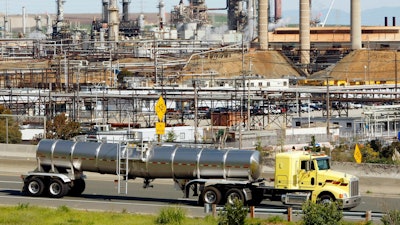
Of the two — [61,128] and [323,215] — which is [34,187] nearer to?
[323,215]

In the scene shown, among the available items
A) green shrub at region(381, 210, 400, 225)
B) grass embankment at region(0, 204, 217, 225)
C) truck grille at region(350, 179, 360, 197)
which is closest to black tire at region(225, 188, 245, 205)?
grass embankment at region(0, 204, 217, 225)

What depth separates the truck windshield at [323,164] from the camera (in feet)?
93.4

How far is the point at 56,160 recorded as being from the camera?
31.5 m

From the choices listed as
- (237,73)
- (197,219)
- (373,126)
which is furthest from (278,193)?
(237,73)

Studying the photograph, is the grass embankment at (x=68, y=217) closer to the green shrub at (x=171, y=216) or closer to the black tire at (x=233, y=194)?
the green shrub at (x=171, y=216)

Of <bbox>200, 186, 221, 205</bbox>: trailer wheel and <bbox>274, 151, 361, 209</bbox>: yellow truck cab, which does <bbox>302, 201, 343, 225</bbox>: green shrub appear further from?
<bbox>200, 186, 221, 205</bbox>: trailer wheel

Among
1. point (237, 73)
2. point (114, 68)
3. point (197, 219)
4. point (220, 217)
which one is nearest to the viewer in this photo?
point (220, 217)

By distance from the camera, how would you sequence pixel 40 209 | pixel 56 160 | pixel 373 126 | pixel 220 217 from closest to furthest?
pixel 220 217, pixel 40 209, pixel 56 160, pixel 373 126

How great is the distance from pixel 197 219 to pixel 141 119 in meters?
55.5

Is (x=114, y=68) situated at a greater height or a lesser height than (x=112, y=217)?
greater

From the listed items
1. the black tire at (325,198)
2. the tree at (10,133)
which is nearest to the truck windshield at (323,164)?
the black tire at (325,198)

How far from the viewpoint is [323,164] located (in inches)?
1127

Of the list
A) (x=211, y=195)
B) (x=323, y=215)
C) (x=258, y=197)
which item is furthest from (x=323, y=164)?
(x=323, y=215)

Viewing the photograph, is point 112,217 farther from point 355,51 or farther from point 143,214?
point 355,51
